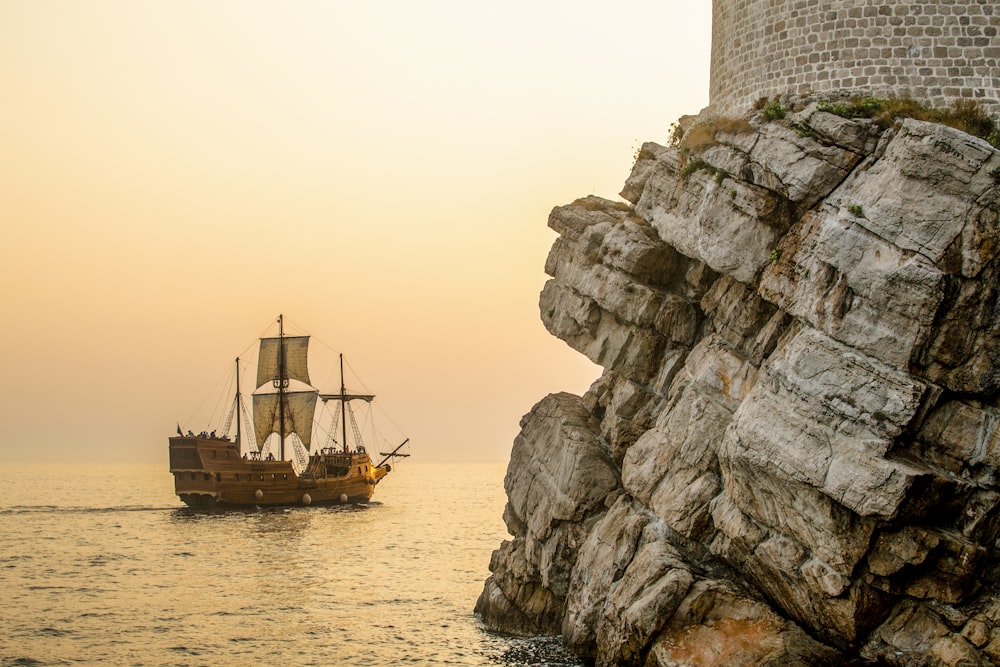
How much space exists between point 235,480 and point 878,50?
268 feet

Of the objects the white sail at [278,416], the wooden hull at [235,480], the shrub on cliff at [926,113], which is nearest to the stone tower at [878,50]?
the shrub on cliff at [926,113]

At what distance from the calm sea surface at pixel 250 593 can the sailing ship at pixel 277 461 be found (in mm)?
4749

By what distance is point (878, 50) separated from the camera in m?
27.5

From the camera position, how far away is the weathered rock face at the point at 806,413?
71.4 feet

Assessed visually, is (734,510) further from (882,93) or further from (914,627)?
(882,93)

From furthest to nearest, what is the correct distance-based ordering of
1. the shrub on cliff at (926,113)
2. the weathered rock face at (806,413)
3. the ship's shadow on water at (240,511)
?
the ship's shadow on water at (240,511) → the shrub on cliff at (926,113) → the weathered rock face at (806,413)

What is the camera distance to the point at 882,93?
89.1ft

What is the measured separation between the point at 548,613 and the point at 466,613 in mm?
8377

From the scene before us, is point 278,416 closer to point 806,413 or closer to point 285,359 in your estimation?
point 285,359

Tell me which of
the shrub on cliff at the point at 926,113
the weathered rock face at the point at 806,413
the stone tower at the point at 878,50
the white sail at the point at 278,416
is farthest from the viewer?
the white sail at the point at 278,416

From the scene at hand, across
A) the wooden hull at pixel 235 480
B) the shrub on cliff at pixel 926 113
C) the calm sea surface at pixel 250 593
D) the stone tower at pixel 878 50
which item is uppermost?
the stone tower at pixel 878 50

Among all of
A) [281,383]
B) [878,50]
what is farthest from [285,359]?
[878,50]

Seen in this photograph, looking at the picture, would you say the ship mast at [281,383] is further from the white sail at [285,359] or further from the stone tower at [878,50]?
the stone tower at [878,50]

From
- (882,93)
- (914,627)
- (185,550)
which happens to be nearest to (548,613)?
(914,627)
